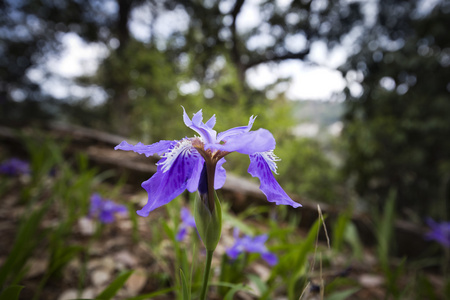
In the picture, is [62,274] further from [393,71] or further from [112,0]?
[112,0]

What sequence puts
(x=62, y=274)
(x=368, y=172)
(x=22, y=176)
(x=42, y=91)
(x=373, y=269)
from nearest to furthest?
(x=62, y=274)
(x=373, y=269)
(x=22, y=176)
(x=368, y=172)
(x=42, y=91)

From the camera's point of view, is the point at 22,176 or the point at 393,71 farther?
the point at 393,71

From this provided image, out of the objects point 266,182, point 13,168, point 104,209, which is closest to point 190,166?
point 266,182

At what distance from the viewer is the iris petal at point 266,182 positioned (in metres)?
0.56

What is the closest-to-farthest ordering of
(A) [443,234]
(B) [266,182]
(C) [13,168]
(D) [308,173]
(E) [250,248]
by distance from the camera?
(B) [266,182]
(E) [250,248]
(A) [443,234]
(C) [13,168]
(D) [308,173]

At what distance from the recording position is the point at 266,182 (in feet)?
1.91

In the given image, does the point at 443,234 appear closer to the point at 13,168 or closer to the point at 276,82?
the point at 13,168

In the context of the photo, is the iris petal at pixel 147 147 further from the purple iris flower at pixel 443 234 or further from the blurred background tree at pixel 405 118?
the blurred background tree at pixel 405 118

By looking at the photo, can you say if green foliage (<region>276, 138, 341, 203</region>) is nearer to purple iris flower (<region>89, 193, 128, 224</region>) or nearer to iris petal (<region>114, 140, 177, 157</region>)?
purple iris flower (<region>89, 193, 128, 224</region>)

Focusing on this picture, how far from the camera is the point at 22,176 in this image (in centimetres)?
259

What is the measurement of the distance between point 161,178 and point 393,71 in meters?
4.00

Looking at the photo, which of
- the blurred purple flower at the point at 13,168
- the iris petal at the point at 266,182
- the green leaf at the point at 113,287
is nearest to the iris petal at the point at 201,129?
the iris petal at the point at 266,182

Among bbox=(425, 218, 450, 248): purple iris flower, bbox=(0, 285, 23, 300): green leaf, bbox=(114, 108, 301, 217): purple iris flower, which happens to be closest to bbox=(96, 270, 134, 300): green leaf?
bbox=(0, 285, 23, 300): green leaf

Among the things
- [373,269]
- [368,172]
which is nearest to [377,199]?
[368,172]
